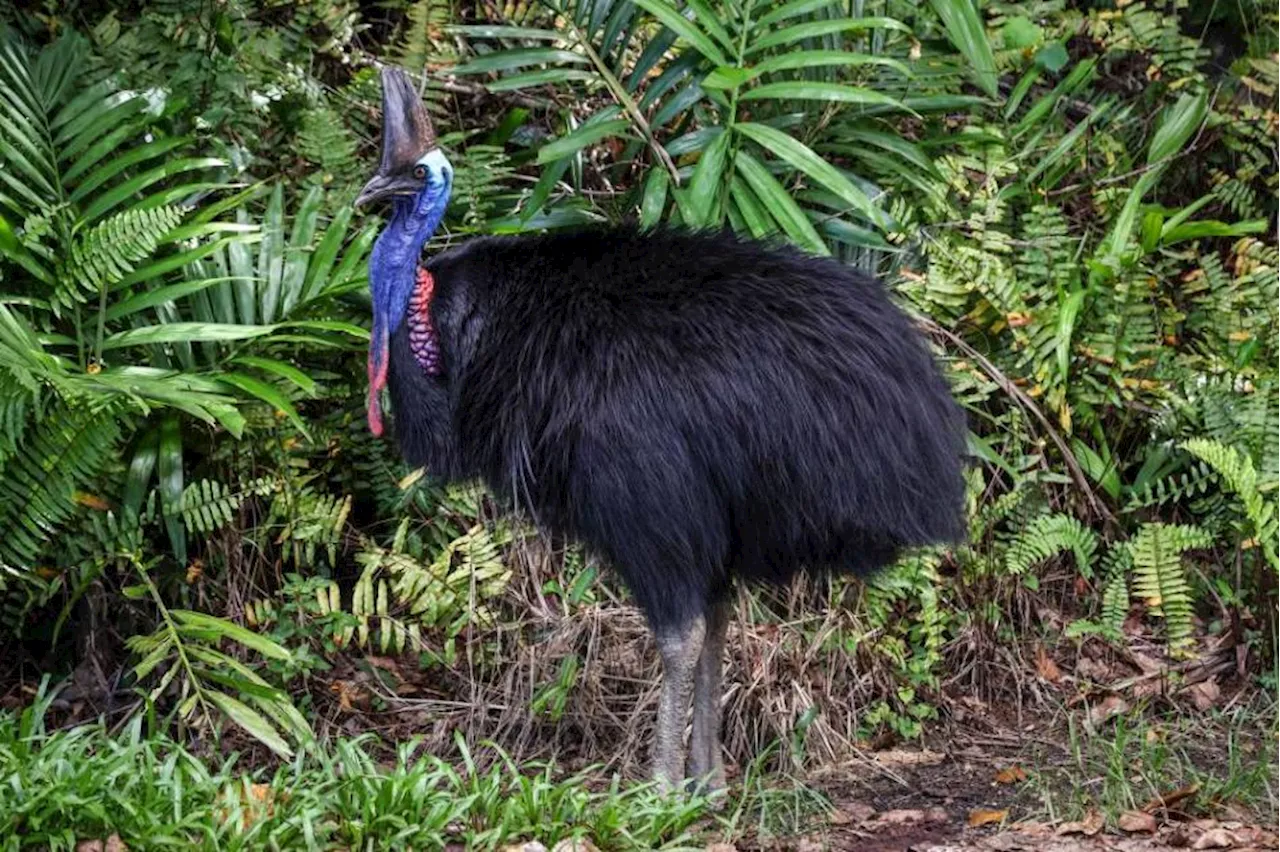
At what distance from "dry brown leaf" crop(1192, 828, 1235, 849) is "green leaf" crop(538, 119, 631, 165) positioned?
7.93 ft

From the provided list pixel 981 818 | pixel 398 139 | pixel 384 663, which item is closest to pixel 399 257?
pixel 398 139

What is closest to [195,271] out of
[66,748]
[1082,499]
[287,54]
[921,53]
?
[287,54]

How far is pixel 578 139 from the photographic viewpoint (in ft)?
16.5

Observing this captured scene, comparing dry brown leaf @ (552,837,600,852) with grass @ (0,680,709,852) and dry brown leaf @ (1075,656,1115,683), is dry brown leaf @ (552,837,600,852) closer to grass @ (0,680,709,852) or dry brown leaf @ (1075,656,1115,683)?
grass @ (0,680,709,852)

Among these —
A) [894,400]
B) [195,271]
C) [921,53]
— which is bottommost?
[894,400]

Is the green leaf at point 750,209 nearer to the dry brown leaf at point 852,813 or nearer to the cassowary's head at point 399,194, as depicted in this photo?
the cassowary's head at point 399,194

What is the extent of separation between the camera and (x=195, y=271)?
17.0 ft

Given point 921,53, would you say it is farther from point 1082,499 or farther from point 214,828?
point 214,828

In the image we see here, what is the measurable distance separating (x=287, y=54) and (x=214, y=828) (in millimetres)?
3212

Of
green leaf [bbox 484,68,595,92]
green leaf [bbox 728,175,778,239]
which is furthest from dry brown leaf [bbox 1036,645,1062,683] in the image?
green leaf [bbox 484,68,595,92]

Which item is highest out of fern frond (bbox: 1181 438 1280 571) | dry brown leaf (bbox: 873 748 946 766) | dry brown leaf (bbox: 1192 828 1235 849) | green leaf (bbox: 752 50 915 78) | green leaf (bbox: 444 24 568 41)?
green leaf (bbox: 444 24 568 41)

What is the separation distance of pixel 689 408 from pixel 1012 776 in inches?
59.8

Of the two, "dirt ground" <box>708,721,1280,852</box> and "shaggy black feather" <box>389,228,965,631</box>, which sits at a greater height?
"shaggy black feather" <box>389,228,965,631</box>

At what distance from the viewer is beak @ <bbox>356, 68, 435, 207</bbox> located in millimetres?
4355
